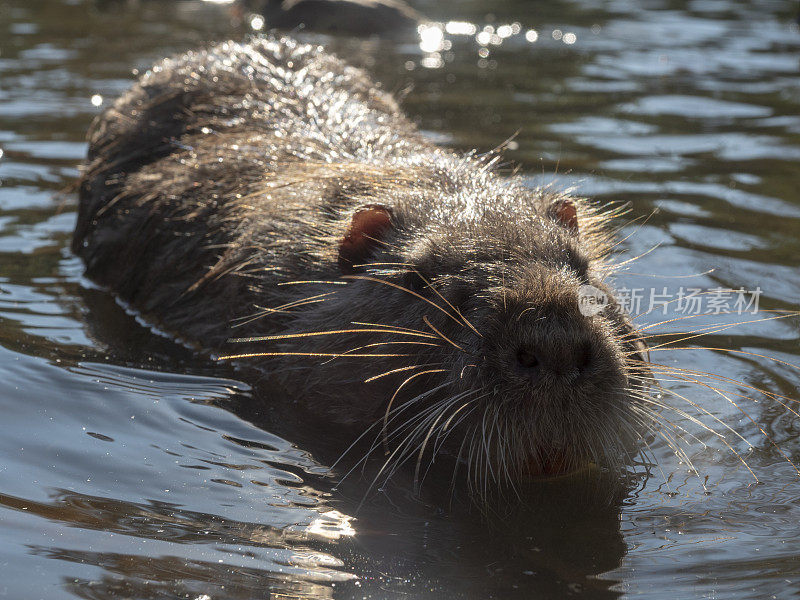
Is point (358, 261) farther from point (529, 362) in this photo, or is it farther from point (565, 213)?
point (529, 362)

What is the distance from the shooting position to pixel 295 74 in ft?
19.3

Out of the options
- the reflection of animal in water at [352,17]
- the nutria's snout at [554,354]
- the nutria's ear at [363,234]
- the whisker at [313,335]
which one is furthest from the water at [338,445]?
the reflection of animal in water at [352,17]

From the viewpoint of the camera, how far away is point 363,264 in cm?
409

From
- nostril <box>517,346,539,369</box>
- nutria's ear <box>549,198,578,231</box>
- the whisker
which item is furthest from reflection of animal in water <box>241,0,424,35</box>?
nostril <box>517,346,539,369</box>

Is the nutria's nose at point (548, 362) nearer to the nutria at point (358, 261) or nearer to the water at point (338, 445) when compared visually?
the nutria at point (358, 261)

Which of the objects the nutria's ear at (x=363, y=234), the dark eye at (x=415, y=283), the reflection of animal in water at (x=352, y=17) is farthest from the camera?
the reflection of animal in water at (x=352, y=17)

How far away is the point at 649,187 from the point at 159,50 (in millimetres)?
6667

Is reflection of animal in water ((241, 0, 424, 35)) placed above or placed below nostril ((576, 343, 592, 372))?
above

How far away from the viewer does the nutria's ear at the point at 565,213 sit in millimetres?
4191

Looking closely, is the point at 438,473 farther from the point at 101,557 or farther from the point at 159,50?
the point at 159,50

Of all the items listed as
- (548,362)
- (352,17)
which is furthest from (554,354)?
(352,17)

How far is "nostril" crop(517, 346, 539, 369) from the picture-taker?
3.34m

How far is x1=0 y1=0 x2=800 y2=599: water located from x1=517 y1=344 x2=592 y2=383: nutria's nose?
491 mm

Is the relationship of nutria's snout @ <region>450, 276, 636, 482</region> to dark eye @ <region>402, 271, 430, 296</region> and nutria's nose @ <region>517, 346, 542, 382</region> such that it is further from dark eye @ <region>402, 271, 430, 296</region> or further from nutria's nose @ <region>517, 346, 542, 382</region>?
dark eye @ <region>402, 271, 430, 296</region>
